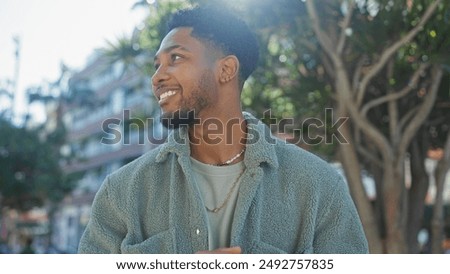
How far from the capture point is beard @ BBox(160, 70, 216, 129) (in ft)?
4.97

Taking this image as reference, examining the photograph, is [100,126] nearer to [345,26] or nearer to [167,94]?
[345,26]

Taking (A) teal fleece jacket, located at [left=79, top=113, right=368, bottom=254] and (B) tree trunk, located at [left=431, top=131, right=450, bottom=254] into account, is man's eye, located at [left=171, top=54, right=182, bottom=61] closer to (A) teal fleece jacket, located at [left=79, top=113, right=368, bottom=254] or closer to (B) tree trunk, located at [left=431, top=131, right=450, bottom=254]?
(A) teal fleece jacket, located at [left=79, top=113, right=368, bottom=254]

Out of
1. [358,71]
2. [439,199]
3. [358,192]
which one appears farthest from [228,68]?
[439,199]

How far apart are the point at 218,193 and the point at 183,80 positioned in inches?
10.7

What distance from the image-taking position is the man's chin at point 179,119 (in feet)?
5.00

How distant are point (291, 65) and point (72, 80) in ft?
36.9

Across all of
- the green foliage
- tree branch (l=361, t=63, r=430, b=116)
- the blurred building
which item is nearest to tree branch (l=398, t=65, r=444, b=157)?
tree branch (l=361, t=63, r=430, b=116)

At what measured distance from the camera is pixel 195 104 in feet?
4.99

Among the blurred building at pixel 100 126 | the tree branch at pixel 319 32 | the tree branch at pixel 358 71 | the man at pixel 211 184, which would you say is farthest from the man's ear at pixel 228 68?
the tree branch at pixel 358 71

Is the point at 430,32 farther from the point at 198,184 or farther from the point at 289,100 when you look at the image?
the point at 198,184

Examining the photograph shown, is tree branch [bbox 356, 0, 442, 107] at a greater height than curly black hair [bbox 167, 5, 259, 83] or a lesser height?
greater

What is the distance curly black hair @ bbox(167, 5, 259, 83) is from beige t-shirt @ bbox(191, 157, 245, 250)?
0.26 m

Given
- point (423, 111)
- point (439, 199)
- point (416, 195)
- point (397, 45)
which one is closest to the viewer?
point (397, 45)
